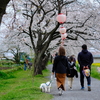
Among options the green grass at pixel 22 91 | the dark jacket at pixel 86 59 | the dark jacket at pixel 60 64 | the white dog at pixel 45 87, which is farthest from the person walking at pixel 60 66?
the dark jacket at pixel 86 59

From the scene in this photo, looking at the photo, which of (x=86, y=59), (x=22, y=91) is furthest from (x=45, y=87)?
(x=86, y=59)

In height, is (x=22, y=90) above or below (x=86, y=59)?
below

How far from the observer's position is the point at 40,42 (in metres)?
16.2

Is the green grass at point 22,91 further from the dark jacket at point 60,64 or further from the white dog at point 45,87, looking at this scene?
the dark jacket at point 60,64

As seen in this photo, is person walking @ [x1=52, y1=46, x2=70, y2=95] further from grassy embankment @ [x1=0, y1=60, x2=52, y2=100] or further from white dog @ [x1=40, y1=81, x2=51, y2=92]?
white dog @ [x1=40, y1=81, x2=51, y2=92]

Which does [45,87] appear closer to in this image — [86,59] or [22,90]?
[22,90]

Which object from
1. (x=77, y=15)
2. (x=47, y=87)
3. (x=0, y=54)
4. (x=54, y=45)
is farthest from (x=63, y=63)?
(x=0, y=54)

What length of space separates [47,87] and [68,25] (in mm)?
10784

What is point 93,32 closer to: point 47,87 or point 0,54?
point 47,87

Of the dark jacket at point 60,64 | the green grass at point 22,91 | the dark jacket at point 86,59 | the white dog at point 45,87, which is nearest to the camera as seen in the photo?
the green grass at point 22,91

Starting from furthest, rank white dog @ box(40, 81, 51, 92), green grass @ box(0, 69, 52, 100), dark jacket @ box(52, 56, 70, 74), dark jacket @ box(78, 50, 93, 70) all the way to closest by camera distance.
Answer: dark jacket @ box(78, 50, 93, 70) → white dog @ box(40, 81, 51, 92) → dark jacket @ box(52, 56, 70, 74) → green grass @ box(0, 69, 52, 100)

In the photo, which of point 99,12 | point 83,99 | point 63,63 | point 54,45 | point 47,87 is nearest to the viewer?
point 83,99

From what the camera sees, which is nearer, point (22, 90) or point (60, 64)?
point (60, 64)

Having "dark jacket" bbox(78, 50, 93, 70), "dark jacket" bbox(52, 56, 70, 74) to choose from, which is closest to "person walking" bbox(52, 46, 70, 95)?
"dark jacket" bbox(52, 56, 70, 74)
